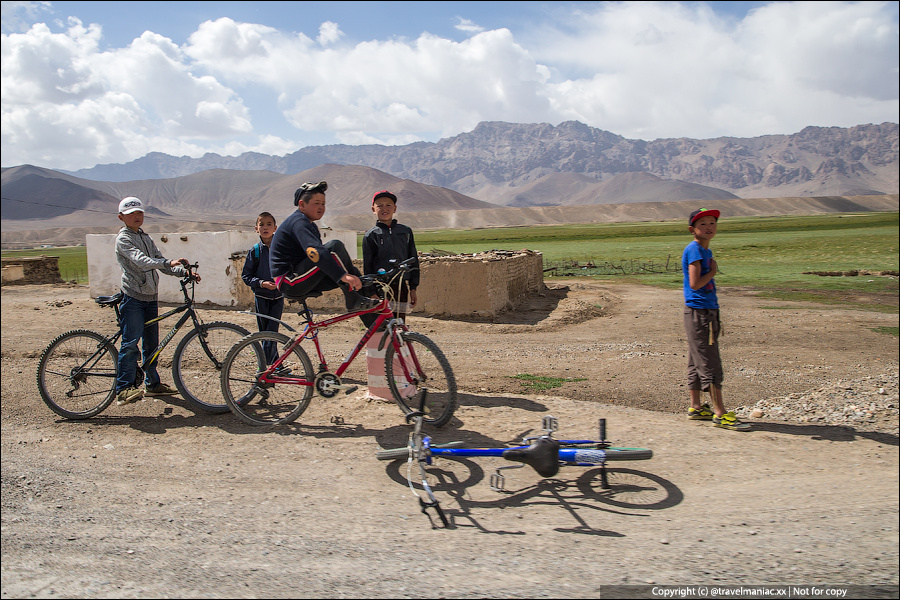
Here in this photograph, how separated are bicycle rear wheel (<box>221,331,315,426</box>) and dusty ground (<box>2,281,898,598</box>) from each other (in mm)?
192

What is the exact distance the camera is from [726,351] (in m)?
9.70

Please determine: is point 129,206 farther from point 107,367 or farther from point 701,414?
point 701,414

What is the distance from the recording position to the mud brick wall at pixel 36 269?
80.7 feet

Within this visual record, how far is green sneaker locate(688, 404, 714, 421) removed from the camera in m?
5.48

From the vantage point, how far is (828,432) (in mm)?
5141

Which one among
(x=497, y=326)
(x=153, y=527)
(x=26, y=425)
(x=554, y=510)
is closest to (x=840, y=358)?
(x=497, y=326)

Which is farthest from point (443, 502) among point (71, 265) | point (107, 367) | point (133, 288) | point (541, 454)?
point (71, 265)

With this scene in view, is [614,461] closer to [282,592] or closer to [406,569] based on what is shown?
[406,569]

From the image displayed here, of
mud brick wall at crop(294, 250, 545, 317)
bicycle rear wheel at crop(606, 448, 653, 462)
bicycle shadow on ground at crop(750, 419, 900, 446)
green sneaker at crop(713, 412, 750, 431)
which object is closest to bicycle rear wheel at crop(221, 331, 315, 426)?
bicycle rear wheel at crop(606, 448, 653, 462)

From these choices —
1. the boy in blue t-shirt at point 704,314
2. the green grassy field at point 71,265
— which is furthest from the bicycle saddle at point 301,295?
the green grassy field at point 71,265

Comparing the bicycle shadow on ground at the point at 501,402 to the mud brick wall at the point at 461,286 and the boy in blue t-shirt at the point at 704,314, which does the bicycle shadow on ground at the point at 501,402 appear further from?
the mud brick wall at the point at 461,286

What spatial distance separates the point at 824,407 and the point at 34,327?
14.0m

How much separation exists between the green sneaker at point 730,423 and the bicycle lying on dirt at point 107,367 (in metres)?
4.20

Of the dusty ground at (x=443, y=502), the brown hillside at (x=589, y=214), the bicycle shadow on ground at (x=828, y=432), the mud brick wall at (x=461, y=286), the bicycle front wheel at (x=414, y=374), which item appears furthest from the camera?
the brown hillside at (x=589, y=214)
